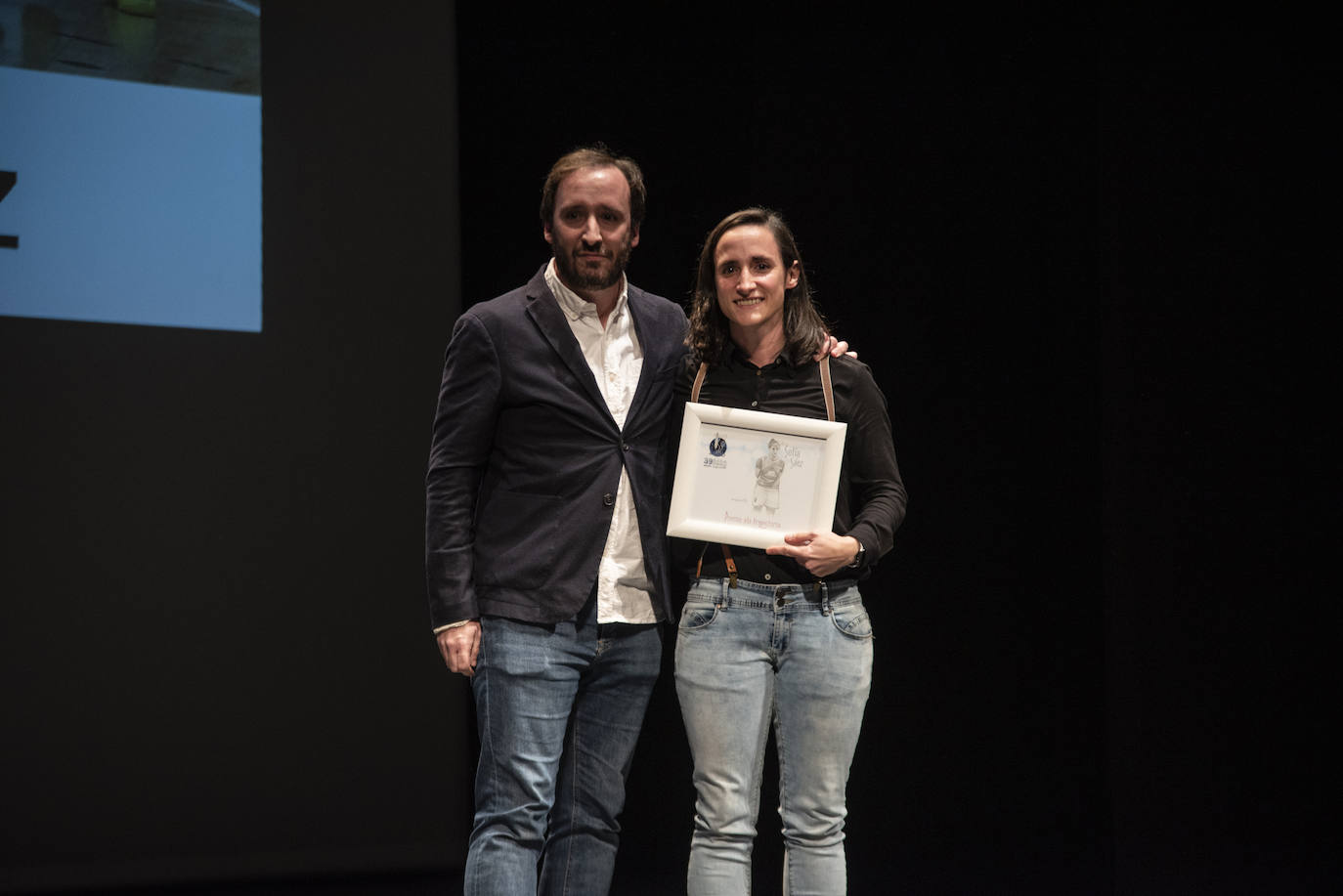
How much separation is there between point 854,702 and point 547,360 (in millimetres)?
779

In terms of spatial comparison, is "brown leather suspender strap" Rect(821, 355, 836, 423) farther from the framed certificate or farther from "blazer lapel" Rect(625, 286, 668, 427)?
"blazer lapel" Rect(625, 286, 668, 427)

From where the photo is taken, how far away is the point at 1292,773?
3.14m

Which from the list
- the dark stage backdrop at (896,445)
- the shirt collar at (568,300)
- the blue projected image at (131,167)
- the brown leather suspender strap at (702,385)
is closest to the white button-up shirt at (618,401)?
the shirt collar at (568,300)

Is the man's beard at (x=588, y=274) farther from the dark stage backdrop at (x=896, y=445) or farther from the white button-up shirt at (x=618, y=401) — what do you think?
the dark stage backdrop at (x=896, y=445)

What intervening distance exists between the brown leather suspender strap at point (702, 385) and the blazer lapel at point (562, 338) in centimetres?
10

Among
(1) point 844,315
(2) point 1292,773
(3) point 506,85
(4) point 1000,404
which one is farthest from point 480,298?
(2) point 1292,773

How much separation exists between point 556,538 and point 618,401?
270 mm

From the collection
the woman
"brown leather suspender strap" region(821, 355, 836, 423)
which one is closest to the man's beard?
the woman

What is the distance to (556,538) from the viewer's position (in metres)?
1.99

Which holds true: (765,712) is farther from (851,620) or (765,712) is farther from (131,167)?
(131,167)

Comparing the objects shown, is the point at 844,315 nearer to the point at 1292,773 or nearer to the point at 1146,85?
the point at 1146,85

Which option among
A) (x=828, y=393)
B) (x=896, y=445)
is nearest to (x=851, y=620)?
(x=828, y=393)

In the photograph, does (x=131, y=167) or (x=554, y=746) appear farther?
(x=131, y=167)

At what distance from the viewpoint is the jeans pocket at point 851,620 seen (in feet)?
6.51
